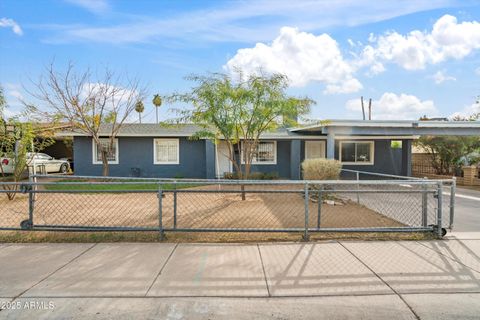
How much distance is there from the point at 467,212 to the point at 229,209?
645cm

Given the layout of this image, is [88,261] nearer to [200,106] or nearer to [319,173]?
[200,106]

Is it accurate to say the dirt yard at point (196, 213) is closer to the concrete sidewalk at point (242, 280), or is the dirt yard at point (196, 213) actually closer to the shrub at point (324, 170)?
the shrub at point (324, 170)

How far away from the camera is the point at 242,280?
12.2ft

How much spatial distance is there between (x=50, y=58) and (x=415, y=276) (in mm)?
17327

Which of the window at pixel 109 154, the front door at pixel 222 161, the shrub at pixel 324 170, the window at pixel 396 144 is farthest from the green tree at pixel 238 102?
the window at pixel 396 144

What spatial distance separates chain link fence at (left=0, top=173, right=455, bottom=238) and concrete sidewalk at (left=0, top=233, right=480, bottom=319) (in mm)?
603

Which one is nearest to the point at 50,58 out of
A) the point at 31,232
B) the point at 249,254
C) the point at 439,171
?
the point at 31,232

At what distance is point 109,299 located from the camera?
3.24m

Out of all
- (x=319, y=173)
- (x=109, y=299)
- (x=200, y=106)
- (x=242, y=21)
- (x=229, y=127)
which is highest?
(x=242, y=21)

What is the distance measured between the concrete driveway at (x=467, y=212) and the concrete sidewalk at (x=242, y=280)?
5.47ft

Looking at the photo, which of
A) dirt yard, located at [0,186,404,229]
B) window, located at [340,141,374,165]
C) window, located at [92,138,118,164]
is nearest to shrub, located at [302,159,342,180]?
dirt yard, located at [0,186,404,229]

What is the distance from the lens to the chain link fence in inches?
208

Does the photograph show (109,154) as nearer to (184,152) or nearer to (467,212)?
(184,152)

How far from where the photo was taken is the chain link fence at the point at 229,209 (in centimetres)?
529
